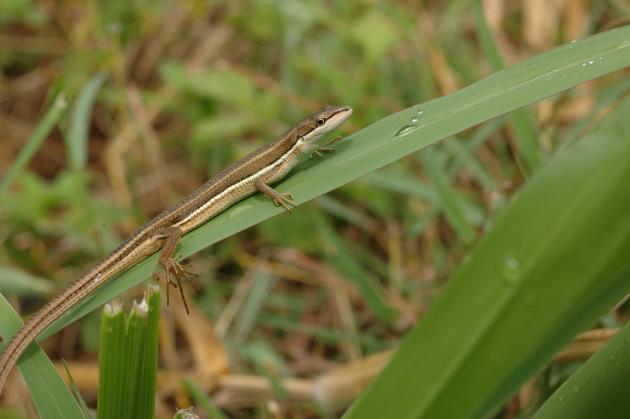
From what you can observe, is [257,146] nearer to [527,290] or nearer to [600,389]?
[600,389]

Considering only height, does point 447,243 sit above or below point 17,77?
below

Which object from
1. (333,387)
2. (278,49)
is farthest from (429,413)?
(278,49)

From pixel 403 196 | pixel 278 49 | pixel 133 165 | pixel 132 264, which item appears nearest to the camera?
pixel 132 264

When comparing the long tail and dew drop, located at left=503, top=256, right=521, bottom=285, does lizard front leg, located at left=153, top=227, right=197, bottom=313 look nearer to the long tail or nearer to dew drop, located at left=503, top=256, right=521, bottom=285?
the long tail

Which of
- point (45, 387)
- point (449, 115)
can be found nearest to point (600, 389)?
point (449, 115)

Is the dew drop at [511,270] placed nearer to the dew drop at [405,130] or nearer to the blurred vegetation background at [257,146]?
the dew drop at [405,130]

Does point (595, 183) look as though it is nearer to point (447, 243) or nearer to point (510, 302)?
point (510, 302)

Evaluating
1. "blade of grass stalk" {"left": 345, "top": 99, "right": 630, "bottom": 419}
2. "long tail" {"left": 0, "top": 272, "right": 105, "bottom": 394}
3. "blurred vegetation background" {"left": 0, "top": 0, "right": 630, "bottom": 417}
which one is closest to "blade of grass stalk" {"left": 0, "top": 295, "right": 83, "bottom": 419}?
"long tail" {"left": 0, "top": 272, "right": 105, "bottom": 394}

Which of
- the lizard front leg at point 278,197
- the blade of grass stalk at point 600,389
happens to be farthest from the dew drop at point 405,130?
the blade of grass stalk at point 600,389
